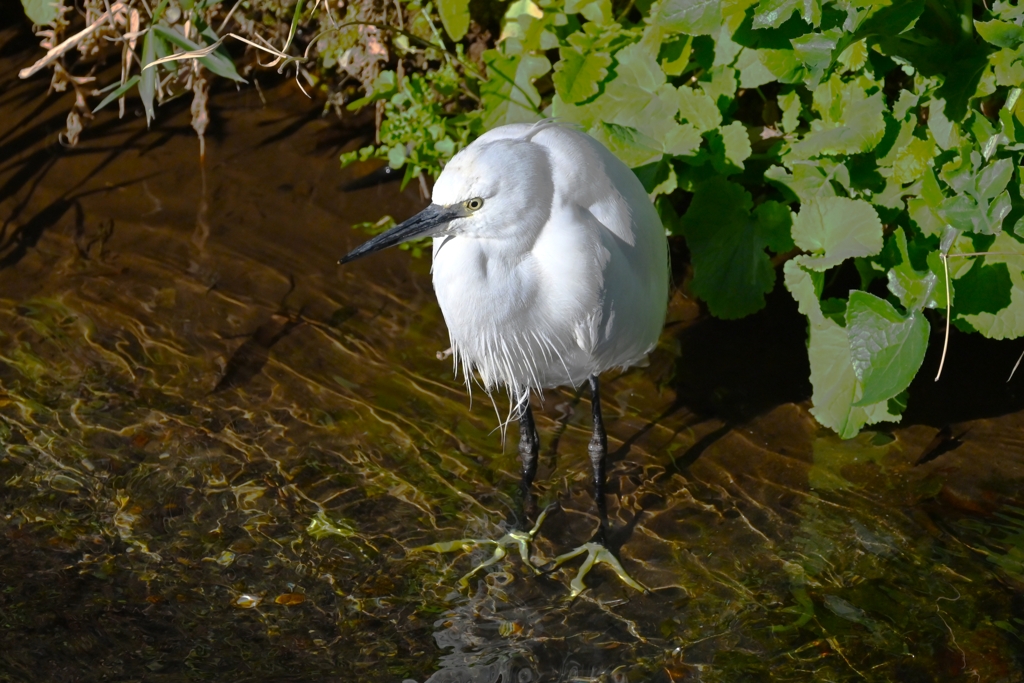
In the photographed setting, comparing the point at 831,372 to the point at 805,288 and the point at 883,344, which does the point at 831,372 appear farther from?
the point at 883,344

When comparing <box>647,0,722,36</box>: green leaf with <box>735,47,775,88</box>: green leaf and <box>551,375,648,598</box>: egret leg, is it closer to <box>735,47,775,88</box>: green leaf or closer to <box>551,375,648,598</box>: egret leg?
<box>735,47,775,88</box>: green leaf

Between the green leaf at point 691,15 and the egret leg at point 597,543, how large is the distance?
0.94 metres

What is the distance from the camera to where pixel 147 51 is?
96.0 inches

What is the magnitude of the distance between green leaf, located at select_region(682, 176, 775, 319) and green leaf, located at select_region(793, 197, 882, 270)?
0.56ft

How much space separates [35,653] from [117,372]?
1022 mm

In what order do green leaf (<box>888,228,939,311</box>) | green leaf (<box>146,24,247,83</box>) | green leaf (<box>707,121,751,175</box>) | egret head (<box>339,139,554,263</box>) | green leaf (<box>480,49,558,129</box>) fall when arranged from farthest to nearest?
1. green leaf (<box>480,49,558,129</box>)
2. green leaf (<box>707,121,751,175</box>)
3. green leaf (<box>146,24,247,83</box>)
4. green leaf (<box>888,228,939,311</box>)
5. egret head (<box>339,139,554,263</box>)

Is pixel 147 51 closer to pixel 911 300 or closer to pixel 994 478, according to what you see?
pixel 911 300

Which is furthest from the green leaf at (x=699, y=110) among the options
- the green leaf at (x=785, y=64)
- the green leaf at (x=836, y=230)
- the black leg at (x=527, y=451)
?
the black leg at (x=527, y=451)

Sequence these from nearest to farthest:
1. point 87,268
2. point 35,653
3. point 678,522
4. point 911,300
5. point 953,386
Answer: point 35,653 → point 911,300 → point 678,522 → point 953,386 → point 87,268

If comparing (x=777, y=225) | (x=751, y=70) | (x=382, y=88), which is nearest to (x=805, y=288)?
(x=777, y=225)

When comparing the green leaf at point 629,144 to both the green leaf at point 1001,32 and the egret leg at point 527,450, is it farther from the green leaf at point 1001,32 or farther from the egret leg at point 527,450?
the green leaf at point 1001,32

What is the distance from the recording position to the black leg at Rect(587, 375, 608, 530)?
2.57 meters

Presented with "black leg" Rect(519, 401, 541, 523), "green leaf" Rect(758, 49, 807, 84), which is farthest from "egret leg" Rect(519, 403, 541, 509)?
"green leaf" Rect(758, 49, 807, 84)

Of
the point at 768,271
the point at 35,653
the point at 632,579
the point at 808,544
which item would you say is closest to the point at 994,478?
the point at 808,544
